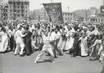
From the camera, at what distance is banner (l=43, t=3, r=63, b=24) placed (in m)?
2.35

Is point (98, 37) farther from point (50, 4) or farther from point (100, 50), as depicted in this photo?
point (50, 4)

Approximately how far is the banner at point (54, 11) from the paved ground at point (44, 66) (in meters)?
0.34

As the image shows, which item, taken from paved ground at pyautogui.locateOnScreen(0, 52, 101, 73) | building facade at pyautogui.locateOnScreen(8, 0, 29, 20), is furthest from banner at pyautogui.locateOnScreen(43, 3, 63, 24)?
paved ground at pyautogui.locateOnScreen(0, 52, 101, 73)

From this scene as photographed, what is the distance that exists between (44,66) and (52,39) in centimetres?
24

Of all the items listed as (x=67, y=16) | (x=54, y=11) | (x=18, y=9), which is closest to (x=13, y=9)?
(x=18, y=9)

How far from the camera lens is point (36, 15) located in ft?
7.70

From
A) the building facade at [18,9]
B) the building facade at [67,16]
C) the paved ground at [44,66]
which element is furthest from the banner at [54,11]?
the paved ground at [44,66]

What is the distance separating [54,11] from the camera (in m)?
2.40

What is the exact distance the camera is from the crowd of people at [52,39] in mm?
2406

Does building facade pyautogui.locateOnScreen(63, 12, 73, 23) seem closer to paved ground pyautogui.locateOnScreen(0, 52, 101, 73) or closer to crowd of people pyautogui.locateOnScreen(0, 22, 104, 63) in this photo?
crowd of people pyautogui.locateOnScreen(0, 22, 104, 63)

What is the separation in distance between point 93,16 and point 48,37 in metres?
0.40

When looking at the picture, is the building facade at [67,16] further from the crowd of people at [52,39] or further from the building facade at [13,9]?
the building facade at [13,9]

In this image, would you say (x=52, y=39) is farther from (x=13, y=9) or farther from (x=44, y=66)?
(x=13, y=9)

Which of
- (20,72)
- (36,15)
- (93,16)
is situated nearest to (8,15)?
(36,15)
